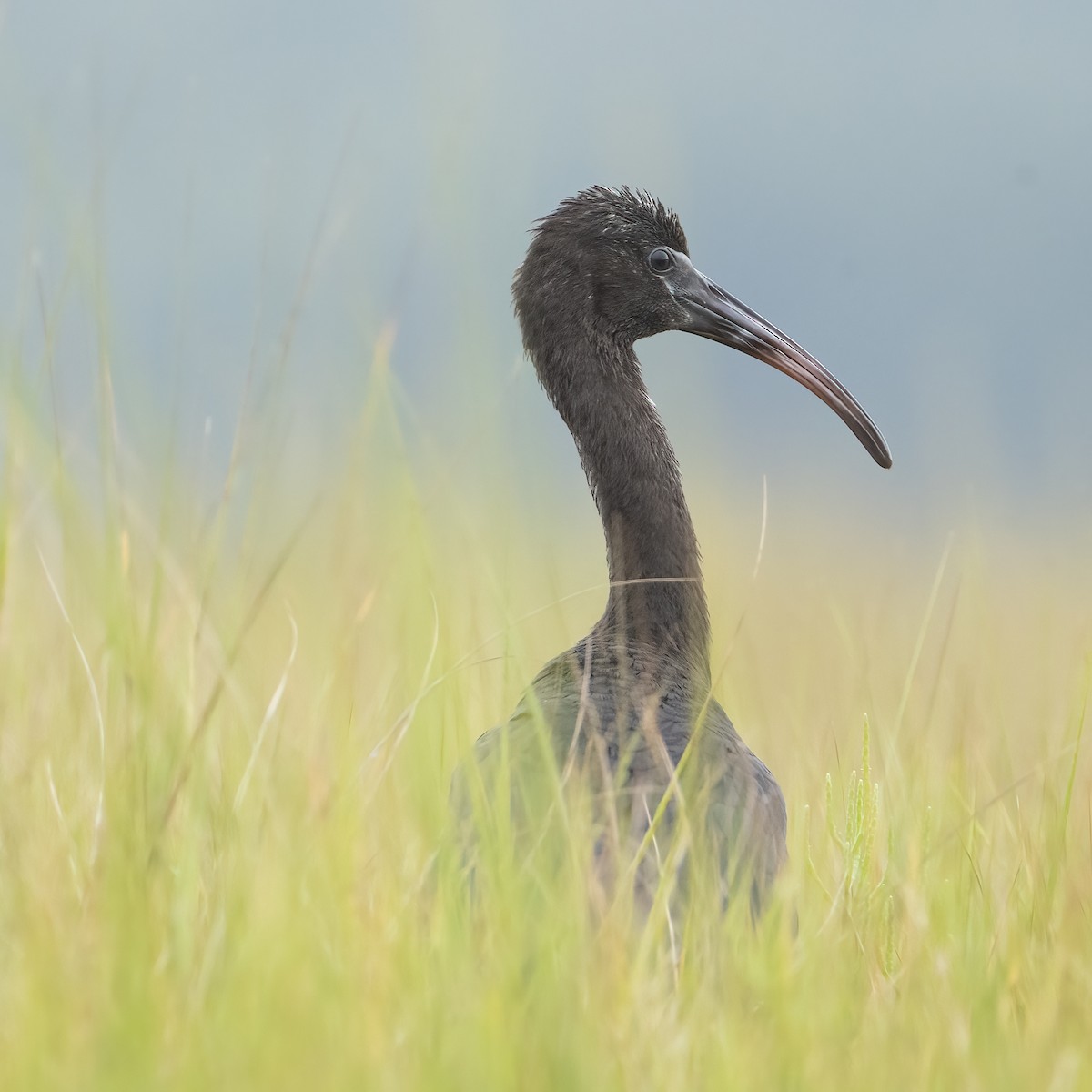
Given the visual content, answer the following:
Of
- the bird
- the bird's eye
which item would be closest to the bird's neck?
the bird

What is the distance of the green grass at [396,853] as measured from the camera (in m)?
1.89

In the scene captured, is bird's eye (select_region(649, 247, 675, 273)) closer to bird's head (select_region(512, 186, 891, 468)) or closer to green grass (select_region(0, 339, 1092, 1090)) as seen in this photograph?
bird's head (select_region(512, 186, 891, 468))

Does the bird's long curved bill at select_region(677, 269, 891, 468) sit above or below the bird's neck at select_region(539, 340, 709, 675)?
above

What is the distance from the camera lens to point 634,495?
3918mm

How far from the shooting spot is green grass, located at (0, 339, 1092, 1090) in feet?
6.22

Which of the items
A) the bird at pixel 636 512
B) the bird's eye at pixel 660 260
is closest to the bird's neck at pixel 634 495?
the bird at pixel 636 512

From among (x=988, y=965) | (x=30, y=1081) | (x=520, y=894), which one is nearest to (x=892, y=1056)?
(x=520, y=894)

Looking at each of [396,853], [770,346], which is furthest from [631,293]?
[396,853]

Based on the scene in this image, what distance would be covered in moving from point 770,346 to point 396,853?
7.15ft

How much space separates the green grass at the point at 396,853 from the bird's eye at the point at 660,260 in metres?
1.10

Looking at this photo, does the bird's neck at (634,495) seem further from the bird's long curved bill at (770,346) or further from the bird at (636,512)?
the bird's long curved bill at (770,346)

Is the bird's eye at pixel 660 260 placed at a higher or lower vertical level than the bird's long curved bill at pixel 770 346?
higher

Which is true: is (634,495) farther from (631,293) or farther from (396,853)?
(396,853)

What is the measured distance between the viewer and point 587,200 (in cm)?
418
